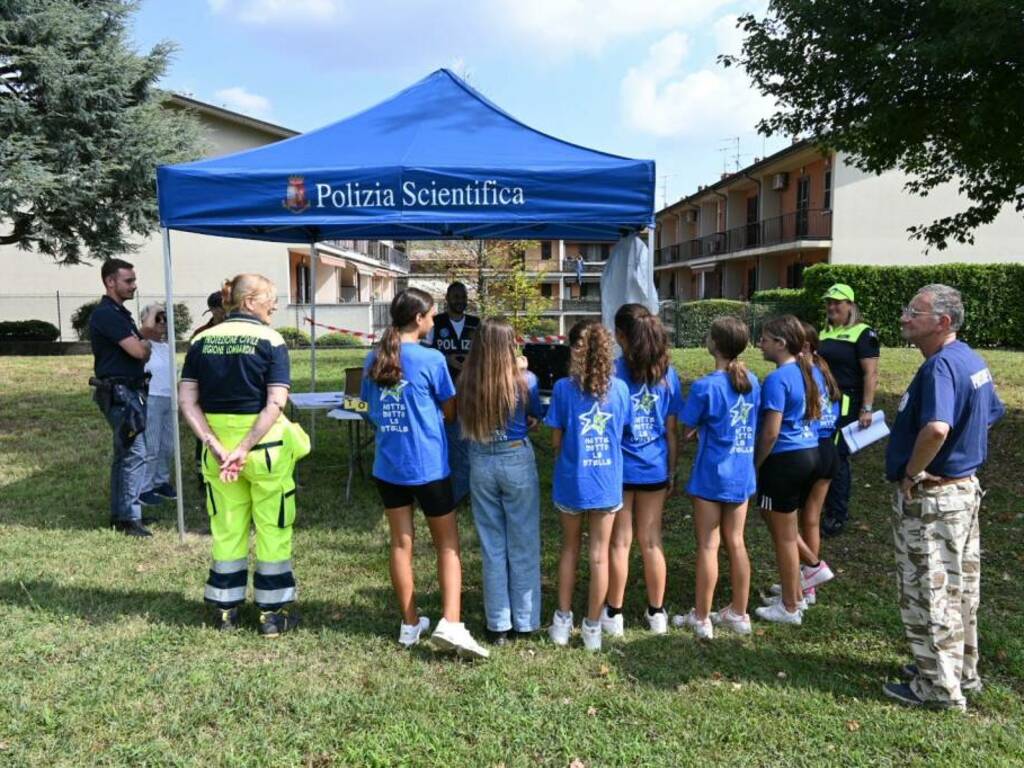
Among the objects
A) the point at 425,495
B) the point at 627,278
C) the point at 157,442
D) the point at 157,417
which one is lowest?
the point at 157,442

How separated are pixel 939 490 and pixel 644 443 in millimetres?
1249

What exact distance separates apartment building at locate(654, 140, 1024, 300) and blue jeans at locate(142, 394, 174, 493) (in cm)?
1935

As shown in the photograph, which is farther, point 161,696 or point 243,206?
point 243,206

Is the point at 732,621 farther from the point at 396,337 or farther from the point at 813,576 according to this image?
the point at 396,337

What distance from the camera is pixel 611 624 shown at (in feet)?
12.5

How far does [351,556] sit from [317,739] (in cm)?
204

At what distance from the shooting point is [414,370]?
3523 millimetres

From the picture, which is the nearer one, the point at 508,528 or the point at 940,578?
the point at 940,578

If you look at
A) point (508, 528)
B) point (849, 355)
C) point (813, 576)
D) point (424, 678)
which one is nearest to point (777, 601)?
point (813, 576)

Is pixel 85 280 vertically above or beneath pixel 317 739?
above

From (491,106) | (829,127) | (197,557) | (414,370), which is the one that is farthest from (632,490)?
(829,127)

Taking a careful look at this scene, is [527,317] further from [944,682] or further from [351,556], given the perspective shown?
[944,682]

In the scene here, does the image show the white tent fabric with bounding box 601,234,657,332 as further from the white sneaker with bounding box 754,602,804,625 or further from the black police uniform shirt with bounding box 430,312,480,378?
the white sneaker with bounding box 754,602,804,625

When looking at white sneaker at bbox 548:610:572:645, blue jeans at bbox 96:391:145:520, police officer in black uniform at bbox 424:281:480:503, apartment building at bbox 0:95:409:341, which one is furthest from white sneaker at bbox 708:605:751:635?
apartment building at bbox 0:95:409:341
